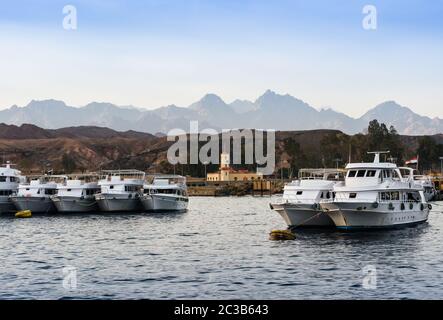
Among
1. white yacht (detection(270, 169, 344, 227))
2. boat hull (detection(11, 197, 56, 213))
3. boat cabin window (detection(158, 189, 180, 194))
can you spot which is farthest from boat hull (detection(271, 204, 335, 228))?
boat hull (detection(11, 197, 56, 213))

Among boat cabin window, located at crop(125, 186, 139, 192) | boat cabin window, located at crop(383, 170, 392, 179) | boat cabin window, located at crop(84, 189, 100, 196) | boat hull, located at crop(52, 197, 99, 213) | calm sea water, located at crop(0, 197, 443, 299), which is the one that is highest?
boat cabin window, located at crop(383, 170, 392, 179)

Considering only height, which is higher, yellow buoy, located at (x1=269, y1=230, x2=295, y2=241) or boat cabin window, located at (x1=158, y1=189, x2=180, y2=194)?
boat cabin window, located at (x1=158, y1=189, x2=180, y2=194)

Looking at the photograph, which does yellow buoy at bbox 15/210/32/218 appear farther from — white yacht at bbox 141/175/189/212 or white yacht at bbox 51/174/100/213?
white yacht at bbox 141/175/189/212

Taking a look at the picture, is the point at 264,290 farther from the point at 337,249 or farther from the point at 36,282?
the point at 337,249

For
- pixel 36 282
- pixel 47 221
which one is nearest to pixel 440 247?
pixel 36 282

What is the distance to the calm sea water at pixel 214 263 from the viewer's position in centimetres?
3631

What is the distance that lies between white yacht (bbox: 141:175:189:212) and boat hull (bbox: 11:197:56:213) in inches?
686

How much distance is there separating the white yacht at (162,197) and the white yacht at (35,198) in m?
17.0

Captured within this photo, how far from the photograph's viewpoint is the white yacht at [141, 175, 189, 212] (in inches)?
4449

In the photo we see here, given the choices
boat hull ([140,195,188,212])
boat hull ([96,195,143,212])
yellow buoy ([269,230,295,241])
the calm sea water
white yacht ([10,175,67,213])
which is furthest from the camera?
boat hull ([140,195,188,212])

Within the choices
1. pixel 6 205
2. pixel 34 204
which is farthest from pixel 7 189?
pixel 34 204

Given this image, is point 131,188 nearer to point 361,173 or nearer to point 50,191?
point 50,191
